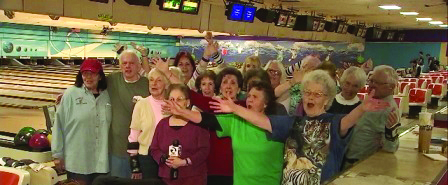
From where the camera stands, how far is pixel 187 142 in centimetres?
280

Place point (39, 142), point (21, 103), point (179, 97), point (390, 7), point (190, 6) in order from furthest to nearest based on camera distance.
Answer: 1. point (390, 7)
2. point (21, 103)
3. point (190, 6)
4. point (39, 142)
5. point (179, 97)

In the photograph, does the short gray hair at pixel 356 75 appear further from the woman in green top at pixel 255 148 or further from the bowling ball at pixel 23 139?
the bowling ball at pixel 23 139

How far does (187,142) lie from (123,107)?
2.43 feet

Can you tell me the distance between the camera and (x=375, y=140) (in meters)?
2.88

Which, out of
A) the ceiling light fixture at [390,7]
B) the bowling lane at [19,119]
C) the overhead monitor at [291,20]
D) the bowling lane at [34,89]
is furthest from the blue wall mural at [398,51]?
the bowling lane at [19,119]

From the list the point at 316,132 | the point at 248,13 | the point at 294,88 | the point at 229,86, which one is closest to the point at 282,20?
the point at 248,13

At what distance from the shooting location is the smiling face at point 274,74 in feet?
Answer: 12.0

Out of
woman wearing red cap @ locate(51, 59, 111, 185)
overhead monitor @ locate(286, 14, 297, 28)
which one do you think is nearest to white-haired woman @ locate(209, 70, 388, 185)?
woman wearing red cap @ locate(51, 59, 111, 185)

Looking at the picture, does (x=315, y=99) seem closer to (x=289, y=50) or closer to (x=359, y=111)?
(x=359, y=111)

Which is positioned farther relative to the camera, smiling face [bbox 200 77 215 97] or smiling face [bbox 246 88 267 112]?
smiling face [bbox 200 77 215 97]

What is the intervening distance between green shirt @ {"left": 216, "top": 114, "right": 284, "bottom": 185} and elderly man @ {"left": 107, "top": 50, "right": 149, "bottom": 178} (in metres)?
1.07

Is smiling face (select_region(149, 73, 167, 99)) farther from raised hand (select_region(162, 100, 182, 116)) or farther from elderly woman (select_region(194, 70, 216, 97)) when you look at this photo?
raised hand (select_region(162, 100, 182, 116))

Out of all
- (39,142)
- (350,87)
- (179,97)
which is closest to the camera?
(179,97)

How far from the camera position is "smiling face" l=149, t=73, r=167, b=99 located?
3080 millimetres
